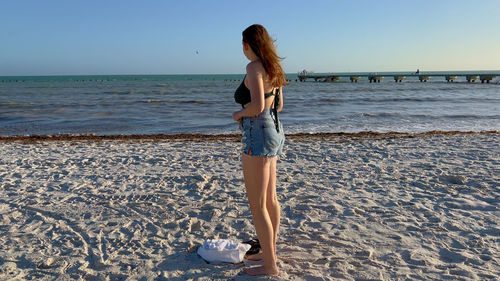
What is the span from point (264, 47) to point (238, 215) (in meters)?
2.42

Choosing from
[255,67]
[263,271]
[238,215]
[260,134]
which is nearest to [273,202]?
[263,271]

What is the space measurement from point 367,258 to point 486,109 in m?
19.2

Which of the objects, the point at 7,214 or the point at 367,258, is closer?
the point at 367,258

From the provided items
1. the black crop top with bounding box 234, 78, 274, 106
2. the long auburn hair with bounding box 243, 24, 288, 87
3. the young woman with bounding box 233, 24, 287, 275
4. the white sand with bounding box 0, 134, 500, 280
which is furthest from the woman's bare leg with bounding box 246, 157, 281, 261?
the long auburn hair with bounding box 243, 24, 288, 87

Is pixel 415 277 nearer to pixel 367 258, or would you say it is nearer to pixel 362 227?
pixel 367 258

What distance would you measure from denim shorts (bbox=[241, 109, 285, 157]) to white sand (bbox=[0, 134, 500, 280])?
3.50 feet

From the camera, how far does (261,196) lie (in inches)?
110

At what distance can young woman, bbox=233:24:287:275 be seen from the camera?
248 centimetres

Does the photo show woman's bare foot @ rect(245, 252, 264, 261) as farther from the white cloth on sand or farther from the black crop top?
the black crop top

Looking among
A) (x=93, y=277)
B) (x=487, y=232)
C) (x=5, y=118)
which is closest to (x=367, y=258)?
(x=487, y=232)

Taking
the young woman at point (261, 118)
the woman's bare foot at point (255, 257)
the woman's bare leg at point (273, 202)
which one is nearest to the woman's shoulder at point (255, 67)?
the young woman at point (261, 118)

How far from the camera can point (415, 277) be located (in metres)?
3.04

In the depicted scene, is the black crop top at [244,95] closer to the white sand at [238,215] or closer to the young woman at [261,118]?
the young woman at [261,118]

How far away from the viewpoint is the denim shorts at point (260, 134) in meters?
2.63
